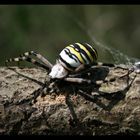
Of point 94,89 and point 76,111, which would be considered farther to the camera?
point 94,89

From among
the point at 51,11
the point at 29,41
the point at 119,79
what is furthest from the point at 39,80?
the point at 51,11

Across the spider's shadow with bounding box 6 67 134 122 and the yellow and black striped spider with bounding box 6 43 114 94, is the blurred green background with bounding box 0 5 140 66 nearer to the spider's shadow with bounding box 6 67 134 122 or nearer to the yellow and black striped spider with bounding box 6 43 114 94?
the yellow and black striped spider with bounding box 6 43 114 94

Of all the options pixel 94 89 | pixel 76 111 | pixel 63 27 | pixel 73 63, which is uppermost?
pixel 63 27

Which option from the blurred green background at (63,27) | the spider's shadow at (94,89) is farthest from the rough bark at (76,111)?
the blurred green background at (63,27)

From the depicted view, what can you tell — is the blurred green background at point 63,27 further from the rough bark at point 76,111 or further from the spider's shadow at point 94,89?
the rough bark at point 76,111

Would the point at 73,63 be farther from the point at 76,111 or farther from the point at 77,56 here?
the point at 76,111

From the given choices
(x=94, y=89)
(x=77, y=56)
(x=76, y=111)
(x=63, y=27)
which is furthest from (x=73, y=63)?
(x=63, y=27)

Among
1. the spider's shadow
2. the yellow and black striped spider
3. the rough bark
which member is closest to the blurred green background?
the yellow and black striped spider

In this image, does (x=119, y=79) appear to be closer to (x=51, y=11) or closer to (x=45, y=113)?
(x=45, y=113)

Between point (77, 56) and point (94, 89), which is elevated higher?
point (77, 56)
